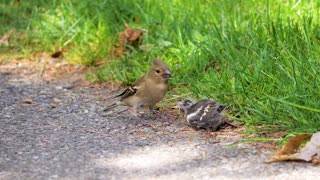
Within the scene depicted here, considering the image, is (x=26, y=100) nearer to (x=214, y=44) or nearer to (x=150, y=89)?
(x=150, y=89)

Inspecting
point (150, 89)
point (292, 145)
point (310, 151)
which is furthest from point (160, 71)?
point (310, 151)

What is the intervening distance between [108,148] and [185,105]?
1.02 meters

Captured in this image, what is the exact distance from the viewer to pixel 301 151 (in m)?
4.86

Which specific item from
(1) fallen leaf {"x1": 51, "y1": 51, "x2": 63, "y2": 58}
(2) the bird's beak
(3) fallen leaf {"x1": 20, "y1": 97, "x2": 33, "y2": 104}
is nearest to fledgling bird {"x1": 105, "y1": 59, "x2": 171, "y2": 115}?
(2) the bird's beak

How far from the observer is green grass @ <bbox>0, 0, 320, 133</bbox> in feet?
18.7

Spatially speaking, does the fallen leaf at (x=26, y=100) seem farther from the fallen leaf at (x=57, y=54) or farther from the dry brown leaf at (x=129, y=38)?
the fallen leaf at (x=57, y=54)

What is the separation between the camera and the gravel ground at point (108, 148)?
15.6ft

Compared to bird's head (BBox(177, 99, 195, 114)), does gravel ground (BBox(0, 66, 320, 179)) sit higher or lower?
lower

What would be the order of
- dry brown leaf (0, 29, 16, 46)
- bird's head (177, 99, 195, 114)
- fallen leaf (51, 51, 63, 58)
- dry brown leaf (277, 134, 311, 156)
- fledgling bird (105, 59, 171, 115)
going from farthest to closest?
dry brown leaf (0, 29, 16, 46) → fallen leaf (51, 51, 63, 58) → fledgling bird (105, 59, 171, 115) → bird's head (177, 99, 195, 114) → dry brown leaf (277, 134, 311, 156)

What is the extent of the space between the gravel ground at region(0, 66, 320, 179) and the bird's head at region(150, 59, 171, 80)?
1.10 ft

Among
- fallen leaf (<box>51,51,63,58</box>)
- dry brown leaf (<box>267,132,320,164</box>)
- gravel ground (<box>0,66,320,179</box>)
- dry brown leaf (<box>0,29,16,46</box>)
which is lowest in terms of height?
gravel ground (<box>0,66,320,179</box>)

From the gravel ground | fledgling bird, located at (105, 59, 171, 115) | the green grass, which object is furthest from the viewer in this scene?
fledgling bird, located at (105, 59, 171, 115)

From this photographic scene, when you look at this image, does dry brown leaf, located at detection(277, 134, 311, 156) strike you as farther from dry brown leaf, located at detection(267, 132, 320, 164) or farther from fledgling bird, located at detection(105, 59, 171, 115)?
fledgling bird, located at detection(105, 59, 171, 115)

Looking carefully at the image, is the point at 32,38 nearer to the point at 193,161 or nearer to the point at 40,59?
the point at 40,59
